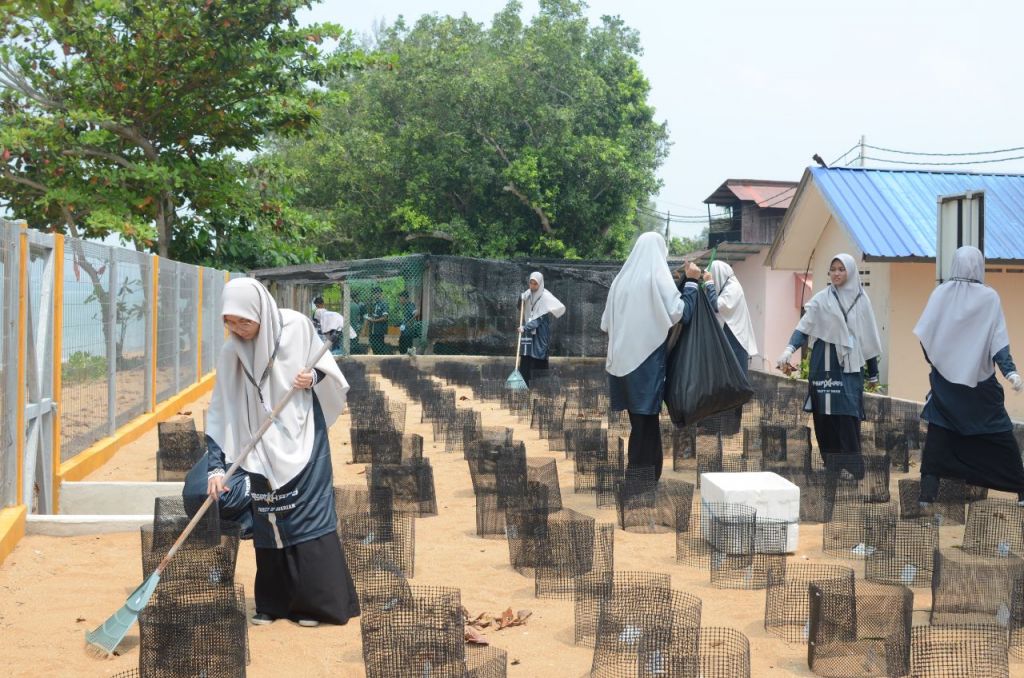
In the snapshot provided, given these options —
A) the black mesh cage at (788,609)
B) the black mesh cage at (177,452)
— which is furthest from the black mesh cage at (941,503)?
the black mesh cage at (177,452)

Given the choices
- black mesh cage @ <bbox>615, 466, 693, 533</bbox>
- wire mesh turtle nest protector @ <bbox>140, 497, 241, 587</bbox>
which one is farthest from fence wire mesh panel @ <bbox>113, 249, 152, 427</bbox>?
black mesh cage @ <bbox>615, 466, 693, 533</bbox>

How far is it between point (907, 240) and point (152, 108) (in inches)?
485

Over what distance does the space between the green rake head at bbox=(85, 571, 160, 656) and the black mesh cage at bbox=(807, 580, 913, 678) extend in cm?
252

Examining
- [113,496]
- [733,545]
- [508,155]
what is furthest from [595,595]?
[508,155]

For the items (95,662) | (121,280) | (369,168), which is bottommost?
(95,662)

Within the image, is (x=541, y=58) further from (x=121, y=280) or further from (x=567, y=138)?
(x=121, y=280)

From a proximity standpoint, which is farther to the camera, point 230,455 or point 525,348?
point 525,348

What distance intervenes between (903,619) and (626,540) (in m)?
2.37

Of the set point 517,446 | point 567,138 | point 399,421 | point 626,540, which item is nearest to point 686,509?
point 626,540

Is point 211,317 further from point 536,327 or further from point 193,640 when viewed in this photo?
point 193,640

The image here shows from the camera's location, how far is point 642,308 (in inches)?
301

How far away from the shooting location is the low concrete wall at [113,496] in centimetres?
688

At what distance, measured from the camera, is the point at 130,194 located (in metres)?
18.9

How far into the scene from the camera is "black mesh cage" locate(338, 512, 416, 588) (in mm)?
5375
